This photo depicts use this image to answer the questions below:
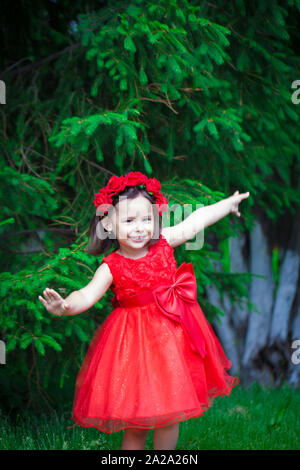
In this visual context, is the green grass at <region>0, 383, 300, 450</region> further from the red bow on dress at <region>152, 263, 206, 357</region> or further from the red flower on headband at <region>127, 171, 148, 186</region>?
the red flower on headband at <region>127, 171, 148, 186</region>

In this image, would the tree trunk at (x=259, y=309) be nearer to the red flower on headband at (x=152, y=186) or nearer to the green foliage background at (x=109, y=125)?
the green foliage background at (x=109, y=125)

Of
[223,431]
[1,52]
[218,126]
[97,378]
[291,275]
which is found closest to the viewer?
[97,378]

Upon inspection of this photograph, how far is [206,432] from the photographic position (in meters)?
3.66

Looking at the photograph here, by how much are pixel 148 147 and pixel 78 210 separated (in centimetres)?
67

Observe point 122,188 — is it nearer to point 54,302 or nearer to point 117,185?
point 117,185

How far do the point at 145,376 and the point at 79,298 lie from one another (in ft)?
1.48

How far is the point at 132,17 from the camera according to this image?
3109 millimetres

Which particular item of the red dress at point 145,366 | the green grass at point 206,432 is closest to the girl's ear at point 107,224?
the red dress at point 145,366

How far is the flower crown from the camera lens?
2.53 meters

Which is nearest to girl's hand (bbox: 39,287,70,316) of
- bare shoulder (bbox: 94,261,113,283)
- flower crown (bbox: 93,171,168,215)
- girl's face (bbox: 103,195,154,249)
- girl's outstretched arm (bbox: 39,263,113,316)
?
girl's outstretched arm (bbox: 39,263,113,316)

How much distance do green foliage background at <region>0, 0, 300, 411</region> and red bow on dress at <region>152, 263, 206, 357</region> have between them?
562 mm

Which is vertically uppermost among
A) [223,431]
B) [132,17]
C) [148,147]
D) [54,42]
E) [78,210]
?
[54,42]

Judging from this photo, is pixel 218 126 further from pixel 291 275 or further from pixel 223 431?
pixel 291 275
